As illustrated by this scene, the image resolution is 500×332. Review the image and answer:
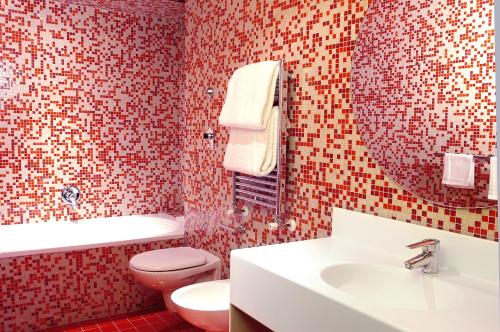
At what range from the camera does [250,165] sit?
2.49 meters

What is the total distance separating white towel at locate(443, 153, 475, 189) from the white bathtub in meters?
2.27

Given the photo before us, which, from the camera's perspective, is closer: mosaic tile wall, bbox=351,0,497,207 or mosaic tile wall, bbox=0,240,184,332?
mosaic tile wall, bbox=351,0,497,207

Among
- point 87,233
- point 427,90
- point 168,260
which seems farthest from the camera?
point 87,233

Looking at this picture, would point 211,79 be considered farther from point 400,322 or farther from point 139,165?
point 400,322

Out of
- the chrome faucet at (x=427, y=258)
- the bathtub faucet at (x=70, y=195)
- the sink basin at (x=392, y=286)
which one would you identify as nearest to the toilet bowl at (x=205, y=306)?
the sink basin at (x=392, y=286)

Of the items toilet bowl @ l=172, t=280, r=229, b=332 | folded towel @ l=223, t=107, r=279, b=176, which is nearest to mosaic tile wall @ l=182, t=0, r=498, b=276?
folded towel @ l=223, t=107, r=279, b=176

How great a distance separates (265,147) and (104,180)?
204 centimetres

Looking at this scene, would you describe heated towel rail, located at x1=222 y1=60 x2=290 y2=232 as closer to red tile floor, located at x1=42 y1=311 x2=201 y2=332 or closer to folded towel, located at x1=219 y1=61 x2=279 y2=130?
folded towel, located at x1=219 y1=61 x2=279 y2=130

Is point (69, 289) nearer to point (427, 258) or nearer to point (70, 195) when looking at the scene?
point (70, 195)

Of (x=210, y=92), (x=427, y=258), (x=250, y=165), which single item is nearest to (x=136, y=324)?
(x=250, y=165)

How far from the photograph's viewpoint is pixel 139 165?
4.15 meters

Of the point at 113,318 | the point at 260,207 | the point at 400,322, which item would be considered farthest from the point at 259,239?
the point at 400,322

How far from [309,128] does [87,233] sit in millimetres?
2275

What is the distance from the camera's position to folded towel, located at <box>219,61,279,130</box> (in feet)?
7.90
